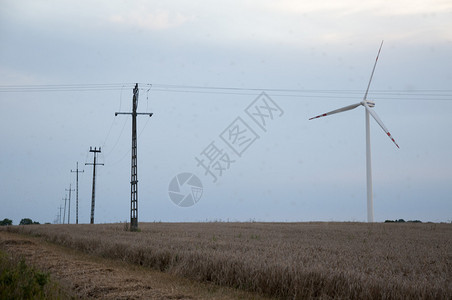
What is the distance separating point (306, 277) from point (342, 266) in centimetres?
234

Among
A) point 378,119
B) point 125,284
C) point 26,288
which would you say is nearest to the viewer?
point 26,288

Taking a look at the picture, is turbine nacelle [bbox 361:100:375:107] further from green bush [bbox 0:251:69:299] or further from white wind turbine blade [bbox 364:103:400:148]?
green bush [bbox 0:251:69:299]

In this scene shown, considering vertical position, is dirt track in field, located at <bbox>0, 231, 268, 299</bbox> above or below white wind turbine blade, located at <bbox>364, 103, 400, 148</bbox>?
below

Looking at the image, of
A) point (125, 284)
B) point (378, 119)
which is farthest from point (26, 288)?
point (378, 119)

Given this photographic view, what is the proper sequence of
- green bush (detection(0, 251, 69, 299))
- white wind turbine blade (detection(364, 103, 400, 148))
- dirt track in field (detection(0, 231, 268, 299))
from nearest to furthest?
green bush (detection(0, 251, 69, 299)) → dirt track in field (detection(0, 231, 268, 299)) → white wind turbine blade (detection(364, 103, 400, 148))

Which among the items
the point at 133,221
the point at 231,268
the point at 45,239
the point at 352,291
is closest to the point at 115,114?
the point at 133,221

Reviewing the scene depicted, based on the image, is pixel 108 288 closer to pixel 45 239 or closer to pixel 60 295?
pixel 60 295

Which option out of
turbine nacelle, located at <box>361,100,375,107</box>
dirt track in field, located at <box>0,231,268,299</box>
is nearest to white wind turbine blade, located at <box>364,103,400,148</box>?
turbine nacelle, located at <box>361,100,375,107</box>

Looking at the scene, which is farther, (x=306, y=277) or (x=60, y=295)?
(x=306, y=277)

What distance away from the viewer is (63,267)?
48.0 ft

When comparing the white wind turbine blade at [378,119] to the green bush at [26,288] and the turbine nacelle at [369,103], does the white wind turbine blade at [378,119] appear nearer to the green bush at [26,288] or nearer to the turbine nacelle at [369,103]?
→ the turbine nacelle at [369,103]

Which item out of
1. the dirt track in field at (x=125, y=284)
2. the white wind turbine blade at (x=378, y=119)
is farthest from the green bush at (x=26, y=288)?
the white wind turbine blade at (x=378, y=119)

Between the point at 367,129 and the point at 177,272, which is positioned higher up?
the point at 367,129

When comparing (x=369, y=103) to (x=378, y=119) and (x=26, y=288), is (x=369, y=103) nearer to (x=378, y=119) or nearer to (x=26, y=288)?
(x=378, y=119)
